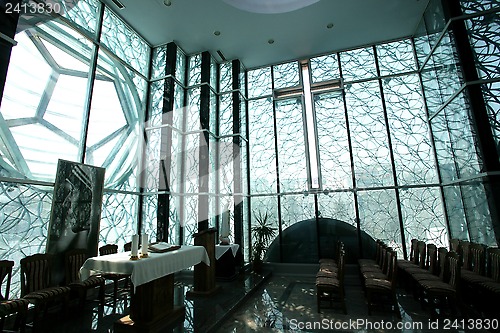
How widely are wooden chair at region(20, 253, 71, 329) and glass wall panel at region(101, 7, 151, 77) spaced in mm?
3878

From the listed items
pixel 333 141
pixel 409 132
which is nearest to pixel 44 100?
pixel 333 141

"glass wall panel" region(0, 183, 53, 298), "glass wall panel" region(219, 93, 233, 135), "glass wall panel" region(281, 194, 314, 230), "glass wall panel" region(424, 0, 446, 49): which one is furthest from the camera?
"glass wall panel" region(219, 93, 233, 135)

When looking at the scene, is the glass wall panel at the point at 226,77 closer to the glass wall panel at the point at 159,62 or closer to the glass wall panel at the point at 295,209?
the glass wall panel at the point at 159,62

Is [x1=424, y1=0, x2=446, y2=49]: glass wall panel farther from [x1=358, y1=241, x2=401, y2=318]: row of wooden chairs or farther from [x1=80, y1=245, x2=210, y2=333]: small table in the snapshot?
[x1=80, y1=245, x2=210, y2=333]: small table

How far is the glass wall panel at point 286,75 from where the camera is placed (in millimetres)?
7125

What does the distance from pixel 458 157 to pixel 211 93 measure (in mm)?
5552

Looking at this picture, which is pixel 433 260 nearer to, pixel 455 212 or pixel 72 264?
pixel 455 212

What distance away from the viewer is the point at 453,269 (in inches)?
136

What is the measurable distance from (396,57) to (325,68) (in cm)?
171

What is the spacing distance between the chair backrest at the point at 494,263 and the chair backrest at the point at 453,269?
52 centimetres

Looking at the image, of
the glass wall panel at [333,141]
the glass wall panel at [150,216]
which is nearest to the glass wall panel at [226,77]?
the glass wall panel at [333,141]

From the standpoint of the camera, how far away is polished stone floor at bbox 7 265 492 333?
3045 millimetres

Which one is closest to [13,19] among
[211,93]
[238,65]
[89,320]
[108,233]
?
[108,233]

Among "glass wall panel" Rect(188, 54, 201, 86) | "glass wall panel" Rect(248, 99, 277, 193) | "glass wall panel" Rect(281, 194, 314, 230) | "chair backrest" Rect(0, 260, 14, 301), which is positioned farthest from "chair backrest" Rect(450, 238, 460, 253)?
"chair backrest" Rect(0, 260, 14, 301)
